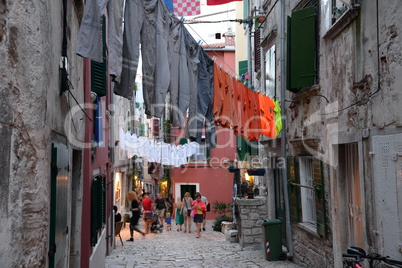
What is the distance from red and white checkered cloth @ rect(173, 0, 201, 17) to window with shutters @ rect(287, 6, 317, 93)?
2.12 meters

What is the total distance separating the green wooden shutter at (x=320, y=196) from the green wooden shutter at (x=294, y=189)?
48.7 inches

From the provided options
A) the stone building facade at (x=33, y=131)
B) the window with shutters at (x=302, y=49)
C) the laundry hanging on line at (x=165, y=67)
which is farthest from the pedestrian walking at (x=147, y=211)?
the stone building facade at (x=33, y=131)

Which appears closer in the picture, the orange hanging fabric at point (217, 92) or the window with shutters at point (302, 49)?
the orange hanging fabric at point (217, 92)

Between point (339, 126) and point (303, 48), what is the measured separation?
2.22m

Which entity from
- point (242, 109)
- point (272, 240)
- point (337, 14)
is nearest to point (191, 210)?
point (272, 240)

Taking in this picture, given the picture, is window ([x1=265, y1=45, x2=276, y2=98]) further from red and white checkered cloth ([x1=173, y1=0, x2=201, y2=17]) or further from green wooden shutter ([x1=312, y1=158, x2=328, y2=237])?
green wooden shutter ([x1=312, y1=158, x2=328, y2=237])

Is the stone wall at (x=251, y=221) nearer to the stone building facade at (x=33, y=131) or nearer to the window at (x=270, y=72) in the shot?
the window at (x=270, y=72)

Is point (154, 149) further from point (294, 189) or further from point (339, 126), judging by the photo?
point (339, 126)

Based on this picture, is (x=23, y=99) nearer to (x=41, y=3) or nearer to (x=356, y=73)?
(x=41, y=3)

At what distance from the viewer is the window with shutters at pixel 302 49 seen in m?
8.80

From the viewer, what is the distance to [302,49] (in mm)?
9023

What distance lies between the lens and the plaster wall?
3.05m

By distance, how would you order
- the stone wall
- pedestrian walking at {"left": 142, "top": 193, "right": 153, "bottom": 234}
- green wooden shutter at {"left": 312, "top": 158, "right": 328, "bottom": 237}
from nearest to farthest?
green wooden shutter at {"left": 312, "top": 158, "right": 328, "bottom": 237} < the stone wall < pedestrian walking at {"left": 142, "top": 193, "right": 153, "bottom": 234}

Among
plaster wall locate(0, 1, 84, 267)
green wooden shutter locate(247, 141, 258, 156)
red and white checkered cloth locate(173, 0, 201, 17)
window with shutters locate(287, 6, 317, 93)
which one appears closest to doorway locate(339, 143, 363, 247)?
window with shutters locate(287, 6, 317, 93)
